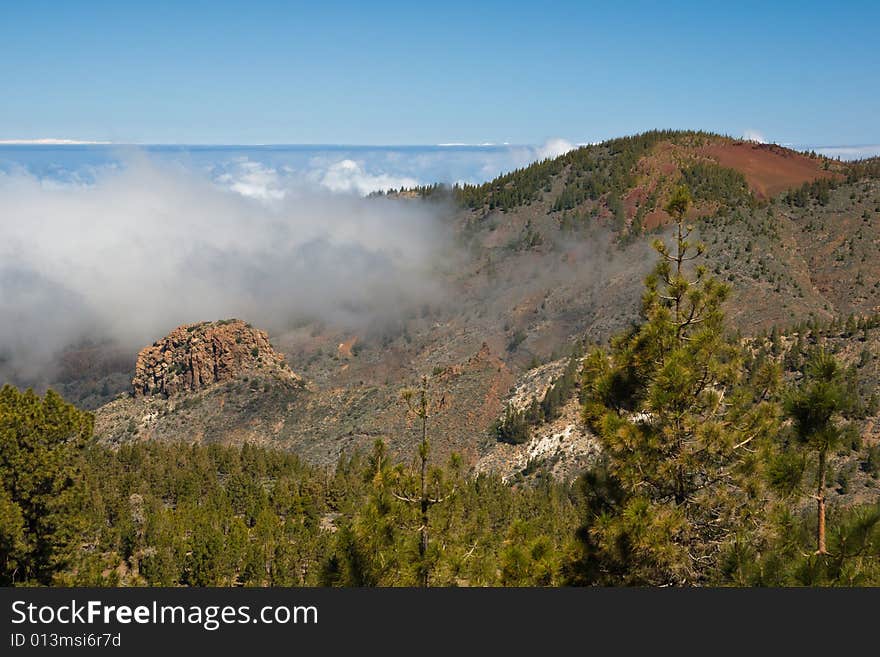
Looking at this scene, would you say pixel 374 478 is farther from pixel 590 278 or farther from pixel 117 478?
pixel 590 278

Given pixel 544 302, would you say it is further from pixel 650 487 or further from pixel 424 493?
pixel 650 487

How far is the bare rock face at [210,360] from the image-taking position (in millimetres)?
122375

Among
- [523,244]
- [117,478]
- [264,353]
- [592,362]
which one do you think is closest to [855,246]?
[523,244]

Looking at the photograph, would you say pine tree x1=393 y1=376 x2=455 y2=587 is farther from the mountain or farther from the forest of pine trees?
the mountain

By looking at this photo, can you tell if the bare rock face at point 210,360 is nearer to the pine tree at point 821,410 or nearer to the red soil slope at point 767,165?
the red soil slope at point 767,165

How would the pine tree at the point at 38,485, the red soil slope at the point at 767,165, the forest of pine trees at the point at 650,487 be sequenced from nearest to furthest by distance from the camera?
the forest of pine trees at the point at 650,487, the pine tree at the point at 38,485, the red soil slope at the point at 767,165

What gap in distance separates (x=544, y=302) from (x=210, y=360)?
5729cm


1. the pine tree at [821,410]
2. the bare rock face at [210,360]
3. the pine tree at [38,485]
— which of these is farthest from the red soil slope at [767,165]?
the pine tree at [821,410]

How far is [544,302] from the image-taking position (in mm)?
137375

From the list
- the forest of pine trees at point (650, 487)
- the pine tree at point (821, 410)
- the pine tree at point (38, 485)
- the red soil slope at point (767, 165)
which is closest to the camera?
the pine tree at point (821, 410)

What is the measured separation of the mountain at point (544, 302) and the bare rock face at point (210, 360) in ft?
1.86

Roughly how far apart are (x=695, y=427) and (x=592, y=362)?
3421 mm

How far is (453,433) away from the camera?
91312 mm

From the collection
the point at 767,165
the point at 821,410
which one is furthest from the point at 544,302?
the point at 821,410
